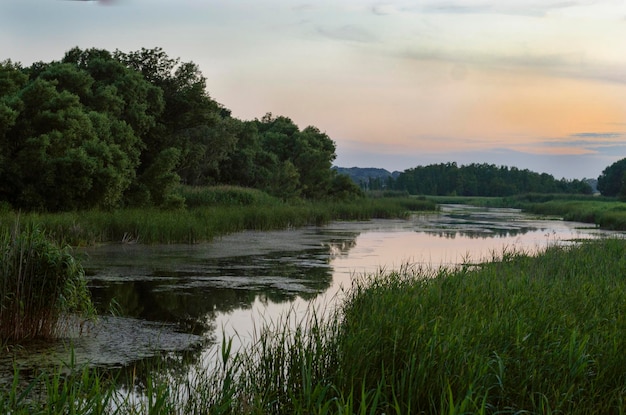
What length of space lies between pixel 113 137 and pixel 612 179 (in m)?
84.9

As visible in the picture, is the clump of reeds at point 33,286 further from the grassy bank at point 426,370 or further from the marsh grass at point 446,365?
the marsh grass at point 446,365

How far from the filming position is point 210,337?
9719 millimetres

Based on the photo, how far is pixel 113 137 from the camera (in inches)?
1063

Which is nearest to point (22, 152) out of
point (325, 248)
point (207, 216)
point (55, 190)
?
point (55, 190)

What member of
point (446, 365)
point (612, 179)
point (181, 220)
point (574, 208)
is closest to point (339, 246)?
point (181, 220)

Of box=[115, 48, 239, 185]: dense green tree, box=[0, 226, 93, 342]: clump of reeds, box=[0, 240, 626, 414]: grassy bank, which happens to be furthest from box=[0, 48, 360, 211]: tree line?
box=[0, 240, 626, 414]: grassy bank

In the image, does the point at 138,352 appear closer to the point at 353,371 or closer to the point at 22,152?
the point at 353,371

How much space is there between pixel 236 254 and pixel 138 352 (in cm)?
1124

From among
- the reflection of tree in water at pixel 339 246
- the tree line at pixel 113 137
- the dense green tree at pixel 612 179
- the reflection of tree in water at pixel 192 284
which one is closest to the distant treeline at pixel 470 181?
the dense green tree at pixel 612 179

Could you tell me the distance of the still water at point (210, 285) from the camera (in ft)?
28.3

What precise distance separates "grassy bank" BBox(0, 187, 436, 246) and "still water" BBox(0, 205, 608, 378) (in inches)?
28.1

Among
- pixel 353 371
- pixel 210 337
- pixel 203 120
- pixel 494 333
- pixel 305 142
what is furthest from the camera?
pixel 305 142

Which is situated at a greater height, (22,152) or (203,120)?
(203,120)

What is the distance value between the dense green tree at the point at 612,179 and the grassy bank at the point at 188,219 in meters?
66.3
